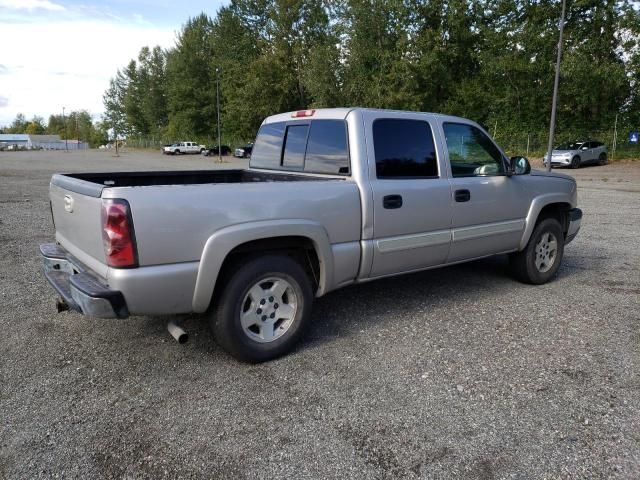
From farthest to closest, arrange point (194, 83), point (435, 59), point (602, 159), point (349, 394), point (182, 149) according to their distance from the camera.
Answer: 1. point (194, 83)
2. point (182, 149)
3. point (435, 59)
4. point (602, 159)
5. point (349, 394)

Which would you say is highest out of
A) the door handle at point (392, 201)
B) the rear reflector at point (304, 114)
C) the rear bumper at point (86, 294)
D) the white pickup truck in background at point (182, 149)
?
the white pickup truck in background at point (182, 149)

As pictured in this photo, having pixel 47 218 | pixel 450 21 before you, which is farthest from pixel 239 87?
pixel 47 218

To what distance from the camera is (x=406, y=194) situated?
413 cm

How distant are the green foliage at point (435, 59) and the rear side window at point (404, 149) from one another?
3019cm

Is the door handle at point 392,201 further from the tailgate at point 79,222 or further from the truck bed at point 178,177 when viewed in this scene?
the tailgate at point 79,222

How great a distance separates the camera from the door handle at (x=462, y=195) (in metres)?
4.52

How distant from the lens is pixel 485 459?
2570 mm

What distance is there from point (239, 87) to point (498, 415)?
55.6 m

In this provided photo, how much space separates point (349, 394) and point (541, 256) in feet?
11.3

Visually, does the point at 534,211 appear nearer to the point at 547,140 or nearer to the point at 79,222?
the point at 79,222

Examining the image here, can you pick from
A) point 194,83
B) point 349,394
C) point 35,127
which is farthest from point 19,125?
point 349,394

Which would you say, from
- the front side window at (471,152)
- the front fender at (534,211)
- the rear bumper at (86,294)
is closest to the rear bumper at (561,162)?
the front fender at (534,211)

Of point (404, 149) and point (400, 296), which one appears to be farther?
point (400, 296)

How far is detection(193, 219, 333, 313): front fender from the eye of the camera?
10.4ft
